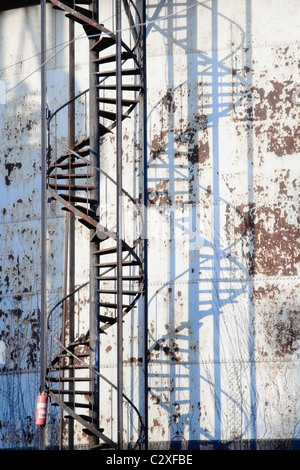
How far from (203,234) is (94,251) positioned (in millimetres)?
1852

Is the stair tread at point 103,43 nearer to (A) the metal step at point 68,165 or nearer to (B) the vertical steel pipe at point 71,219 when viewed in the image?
(B) the vertical steel pipe at point 71,219

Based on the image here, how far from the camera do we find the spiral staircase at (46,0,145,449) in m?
13.9

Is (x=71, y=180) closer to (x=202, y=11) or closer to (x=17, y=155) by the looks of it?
(x=17, y=155)

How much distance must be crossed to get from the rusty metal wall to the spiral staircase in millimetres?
414

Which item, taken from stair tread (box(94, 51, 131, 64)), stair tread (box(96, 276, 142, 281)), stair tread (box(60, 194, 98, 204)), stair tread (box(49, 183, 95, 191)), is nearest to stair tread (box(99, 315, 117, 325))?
stair tread (box(96, 276, 142, 281))

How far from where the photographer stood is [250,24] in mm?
15352

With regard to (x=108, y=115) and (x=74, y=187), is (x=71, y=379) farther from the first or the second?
(x=108, y=115)

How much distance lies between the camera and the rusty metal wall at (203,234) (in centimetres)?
1423

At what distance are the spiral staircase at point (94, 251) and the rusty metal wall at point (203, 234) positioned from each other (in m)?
0.41

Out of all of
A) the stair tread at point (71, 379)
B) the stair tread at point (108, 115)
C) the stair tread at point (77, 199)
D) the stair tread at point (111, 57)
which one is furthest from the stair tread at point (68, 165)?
the stair tread at point (71, 379)

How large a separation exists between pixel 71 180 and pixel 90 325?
249 cm

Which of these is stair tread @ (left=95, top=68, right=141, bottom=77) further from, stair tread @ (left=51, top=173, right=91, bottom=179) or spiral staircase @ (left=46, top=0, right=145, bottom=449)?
stair tread @ (left=51, top=173, right=91, bottom=179)

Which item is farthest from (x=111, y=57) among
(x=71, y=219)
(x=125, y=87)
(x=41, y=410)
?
(x=41, y=410)
